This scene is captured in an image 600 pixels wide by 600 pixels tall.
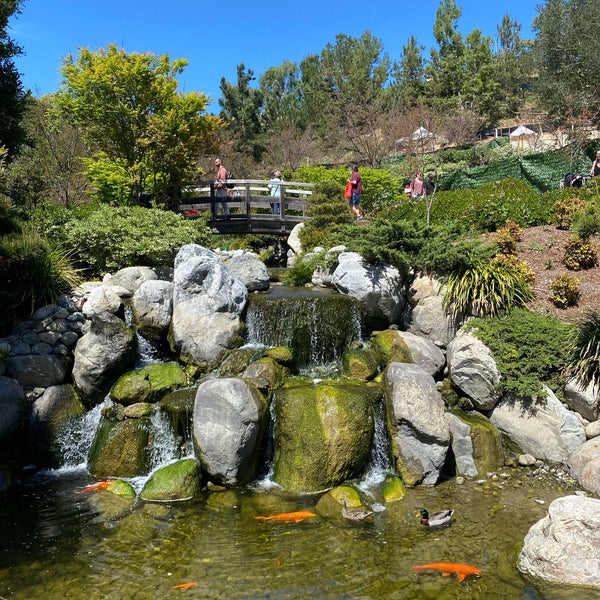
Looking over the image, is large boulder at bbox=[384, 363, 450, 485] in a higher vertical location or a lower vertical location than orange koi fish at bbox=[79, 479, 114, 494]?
higher

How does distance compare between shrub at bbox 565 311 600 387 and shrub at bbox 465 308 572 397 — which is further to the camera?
shrub at bbox 465 308 572 397

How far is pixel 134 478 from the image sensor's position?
821 centimetres

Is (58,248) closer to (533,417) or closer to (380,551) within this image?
(380,551)

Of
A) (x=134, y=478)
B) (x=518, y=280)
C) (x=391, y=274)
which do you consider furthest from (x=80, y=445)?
(x=518, y=280)

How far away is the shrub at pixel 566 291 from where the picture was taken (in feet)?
33.1

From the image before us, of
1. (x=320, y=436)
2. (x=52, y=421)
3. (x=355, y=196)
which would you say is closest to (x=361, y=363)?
(x=320, y=436)

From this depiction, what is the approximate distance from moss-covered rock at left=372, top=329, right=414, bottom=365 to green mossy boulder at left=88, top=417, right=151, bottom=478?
427 centimetres

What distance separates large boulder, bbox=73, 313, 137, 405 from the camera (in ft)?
30.3

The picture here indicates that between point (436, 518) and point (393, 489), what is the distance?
3.39 feet

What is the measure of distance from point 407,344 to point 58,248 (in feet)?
25.3

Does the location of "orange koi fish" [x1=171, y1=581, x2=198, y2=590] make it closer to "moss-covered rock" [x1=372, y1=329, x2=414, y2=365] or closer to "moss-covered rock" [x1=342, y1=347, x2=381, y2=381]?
"moss-covered rock" [x1=342, y1=347, x2=381, y2=381]

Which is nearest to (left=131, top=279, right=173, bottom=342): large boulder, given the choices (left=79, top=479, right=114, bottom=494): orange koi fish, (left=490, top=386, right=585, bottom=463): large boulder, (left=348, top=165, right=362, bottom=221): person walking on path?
(left=79, top=479, right=114, bottom=494): orange koi fish

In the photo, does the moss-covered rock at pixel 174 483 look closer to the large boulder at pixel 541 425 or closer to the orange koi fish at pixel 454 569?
the orange koi fish at pixel 454 569

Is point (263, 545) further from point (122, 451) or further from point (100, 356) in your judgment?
point (100, 356)
